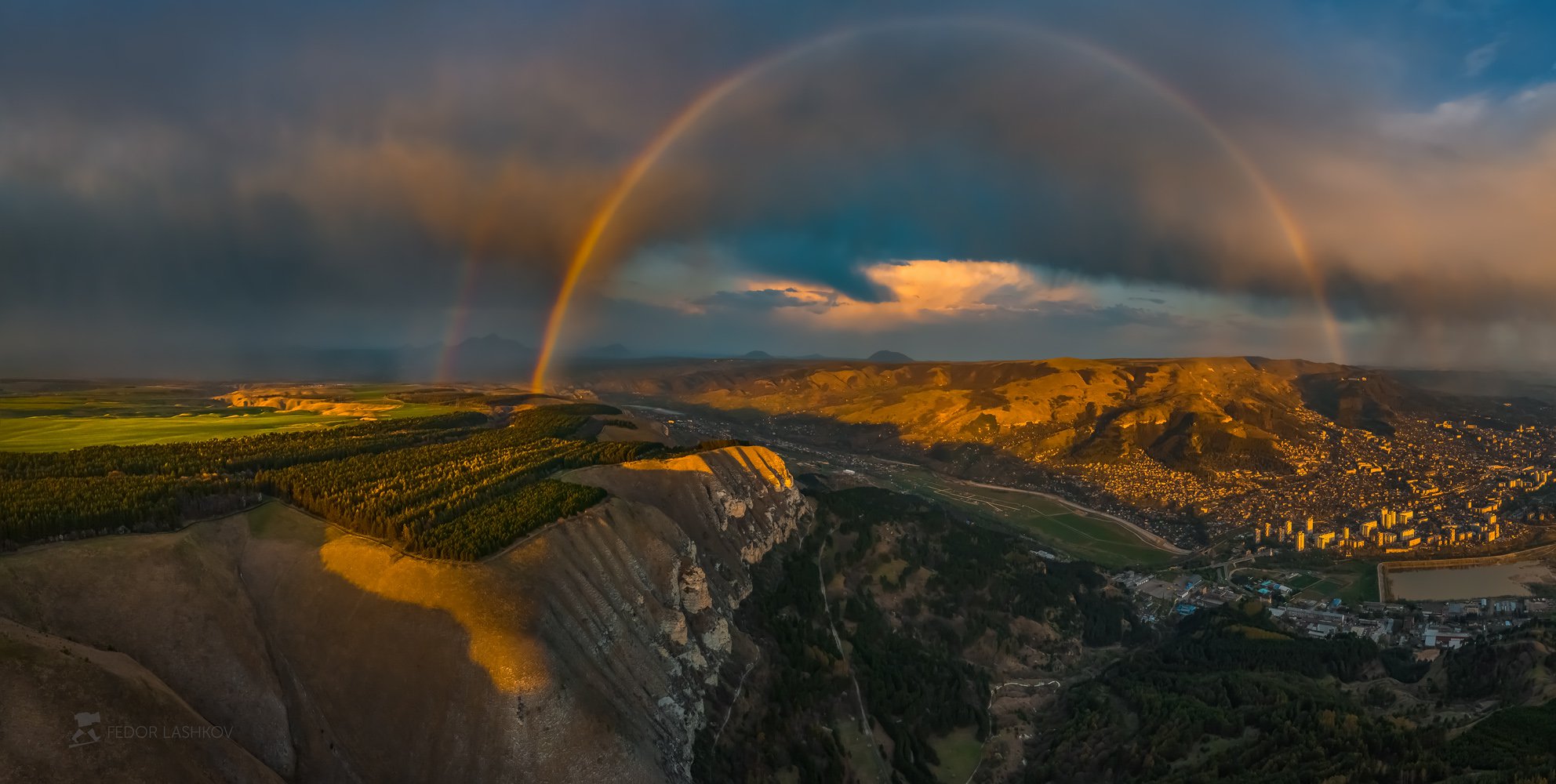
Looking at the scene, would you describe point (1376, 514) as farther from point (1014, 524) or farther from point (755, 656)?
point (755, 656)

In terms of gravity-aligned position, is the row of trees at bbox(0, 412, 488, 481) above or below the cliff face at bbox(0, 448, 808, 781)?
above

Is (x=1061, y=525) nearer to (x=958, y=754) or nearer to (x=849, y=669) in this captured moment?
(x=958, y=754)

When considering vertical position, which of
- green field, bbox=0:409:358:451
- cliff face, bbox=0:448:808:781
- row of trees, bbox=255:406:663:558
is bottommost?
cliff face, bbox=0:448:808:781

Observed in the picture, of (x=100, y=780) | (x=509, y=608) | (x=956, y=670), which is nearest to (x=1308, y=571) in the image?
(x=956, y=670)

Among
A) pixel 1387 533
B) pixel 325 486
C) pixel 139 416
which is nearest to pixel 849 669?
pixel 325 486

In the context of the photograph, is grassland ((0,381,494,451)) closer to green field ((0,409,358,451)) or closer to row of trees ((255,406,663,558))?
green field ((0,409,358,451))

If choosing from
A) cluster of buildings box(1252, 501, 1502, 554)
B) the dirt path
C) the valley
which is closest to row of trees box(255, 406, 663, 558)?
the valley
